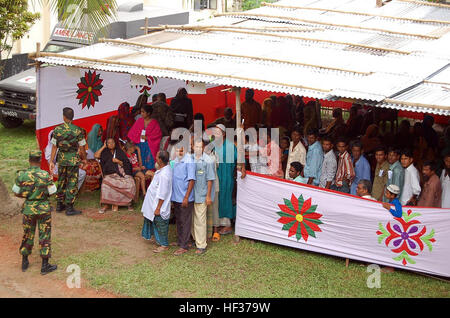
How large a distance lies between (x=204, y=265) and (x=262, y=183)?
1.41 meters

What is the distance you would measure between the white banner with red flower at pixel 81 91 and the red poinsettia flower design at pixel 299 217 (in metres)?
4.10

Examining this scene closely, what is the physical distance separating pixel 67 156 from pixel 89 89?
2.11 m

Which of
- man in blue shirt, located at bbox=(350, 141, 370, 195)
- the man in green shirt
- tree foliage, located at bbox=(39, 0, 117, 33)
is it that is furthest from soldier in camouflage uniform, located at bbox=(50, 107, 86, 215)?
the man in green shirt

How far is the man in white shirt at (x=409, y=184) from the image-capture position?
8273mm

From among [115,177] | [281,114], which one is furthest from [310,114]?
[115,177]

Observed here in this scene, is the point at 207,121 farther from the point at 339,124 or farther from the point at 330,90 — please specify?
the point at 330,90

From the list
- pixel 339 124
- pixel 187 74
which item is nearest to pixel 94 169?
pixel 187 74

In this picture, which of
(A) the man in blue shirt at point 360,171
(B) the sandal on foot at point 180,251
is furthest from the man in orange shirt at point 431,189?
(B) the sandal on foot at point 180,251

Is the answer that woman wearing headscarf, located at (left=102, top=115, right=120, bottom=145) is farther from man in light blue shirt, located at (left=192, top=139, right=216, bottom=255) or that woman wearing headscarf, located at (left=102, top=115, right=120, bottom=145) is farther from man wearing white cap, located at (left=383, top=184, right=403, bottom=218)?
man wearing white cap, located at (left=383, top=184, right=403, bottom=218)

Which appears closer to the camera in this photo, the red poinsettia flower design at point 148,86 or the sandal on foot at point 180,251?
the sandal on foot at point 180,251

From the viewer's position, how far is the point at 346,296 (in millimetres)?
7512

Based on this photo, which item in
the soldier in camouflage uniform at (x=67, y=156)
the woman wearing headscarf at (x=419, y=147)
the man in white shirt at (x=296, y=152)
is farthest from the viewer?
the woman wearing headscarf at (x=419, y=147)

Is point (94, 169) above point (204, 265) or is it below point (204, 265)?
above

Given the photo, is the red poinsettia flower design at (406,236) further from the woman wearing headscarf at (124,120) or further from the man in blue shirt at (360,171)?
the woman wearing headscarf at (124,120)
